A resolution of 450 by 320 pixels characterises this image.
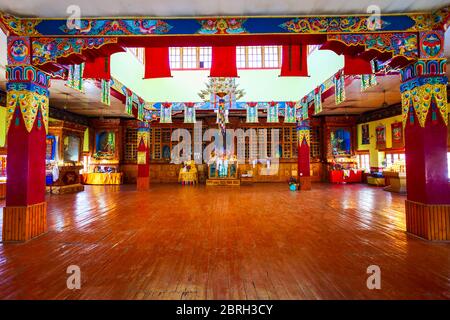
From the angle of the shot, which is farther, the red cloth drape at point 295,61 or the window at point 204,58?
the window at point 204,58

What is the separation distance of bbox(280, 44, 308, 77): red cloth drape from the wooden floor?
3.53 m

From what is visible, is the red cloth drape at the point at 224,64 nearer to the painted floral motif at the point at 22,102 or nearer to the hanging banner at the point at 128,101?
the painted floral motif at the point at 22,102

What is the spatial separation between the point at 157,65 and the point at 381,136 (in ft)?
37.8

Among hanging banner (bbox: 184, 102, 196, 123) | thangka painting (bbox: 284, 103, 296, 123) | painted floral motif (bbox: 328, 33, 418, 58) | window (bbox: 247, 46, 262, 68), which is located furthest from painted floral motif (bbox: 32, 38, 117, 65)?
window (bbox: 247, 46, 262, 68)

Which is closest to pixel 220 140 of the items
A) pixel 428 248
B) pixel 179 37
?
pixel 179 37

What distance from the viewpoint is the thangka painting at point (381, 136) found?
1209 cm

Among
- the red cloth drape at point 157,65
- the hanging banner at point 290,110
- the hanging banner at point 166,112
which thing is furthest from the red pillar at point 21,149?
the hanging banner at point 290,110

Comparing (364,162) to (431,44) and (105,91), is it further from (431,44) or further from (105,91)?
(105,91)

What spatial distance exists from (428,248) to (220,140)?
11.9m

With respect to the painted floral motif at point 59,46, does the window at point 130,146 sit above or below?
below

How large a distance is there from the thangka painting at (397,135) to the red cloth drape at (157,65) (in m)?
10.5

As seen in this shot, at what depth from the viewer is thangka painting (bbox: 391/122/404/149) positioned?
35.9 feet

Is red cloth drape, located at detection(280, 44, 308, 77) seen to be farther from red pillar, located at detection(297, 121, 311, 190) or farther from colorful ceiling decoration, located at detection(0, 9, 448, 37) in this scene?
red pillar, located at detection(297, 121, 311, 190)

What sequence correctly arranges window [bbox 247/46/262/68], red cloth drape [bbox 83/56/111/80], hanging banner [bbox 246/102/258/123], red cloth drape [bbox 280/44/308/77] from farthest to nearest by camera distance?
1. window [bbox 247/46/262/68]
2. hanging banner [bbox 246/102/258/123]
3. red cloth drape [bbox 280/44/308/77]
4. red cloth drape [bbox 83/56/111/80]
